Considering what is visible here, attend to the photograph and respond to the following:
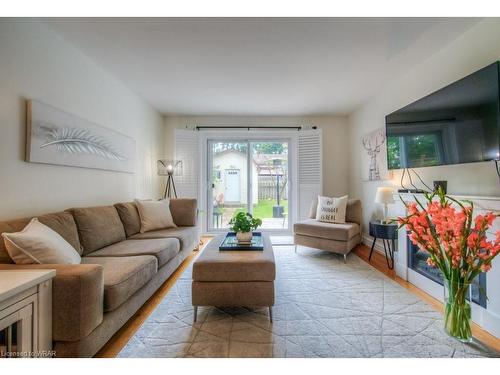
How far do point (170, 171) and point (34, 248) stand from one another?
290 centimetres

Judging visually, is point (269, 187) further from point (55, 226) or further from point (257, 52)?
point (55, 226)

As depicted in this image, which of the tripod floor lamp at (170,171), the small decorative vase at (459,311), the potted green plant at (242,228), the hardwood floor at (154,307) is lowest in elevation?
the hardwood floor at (154,307)

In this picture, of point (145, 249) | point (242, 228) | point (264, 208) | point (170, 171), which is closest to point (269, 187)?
point (264, 208)

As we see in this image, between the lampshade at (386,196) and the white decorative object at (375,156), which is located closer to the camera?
the lampshade at (386,196)

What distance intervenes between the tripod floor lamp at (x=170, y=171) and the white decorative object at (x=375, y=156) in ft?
10.6

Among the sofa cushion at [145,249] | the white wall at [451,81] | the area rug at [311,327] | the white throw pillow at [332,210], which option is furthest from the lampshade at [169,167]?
the white wall at [451,81]

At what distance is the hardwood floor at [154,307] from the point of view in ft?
4.88

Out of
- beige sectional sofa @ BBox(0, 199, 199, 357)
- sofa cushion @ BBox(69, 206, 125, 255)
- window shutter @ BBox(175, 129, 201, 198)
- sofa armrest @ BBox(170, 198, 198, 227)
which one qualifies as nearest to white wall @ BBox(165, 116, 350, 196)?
window shutter @ BBox(175, 129, 201, 198)

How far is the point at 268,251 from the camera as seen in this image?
2035 millimetres

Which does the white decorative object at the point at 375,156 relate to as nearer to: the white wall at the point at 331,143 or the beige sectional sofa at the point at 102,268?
the white wall at the point at 331,143

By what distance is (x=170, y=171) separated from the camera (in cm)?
421
